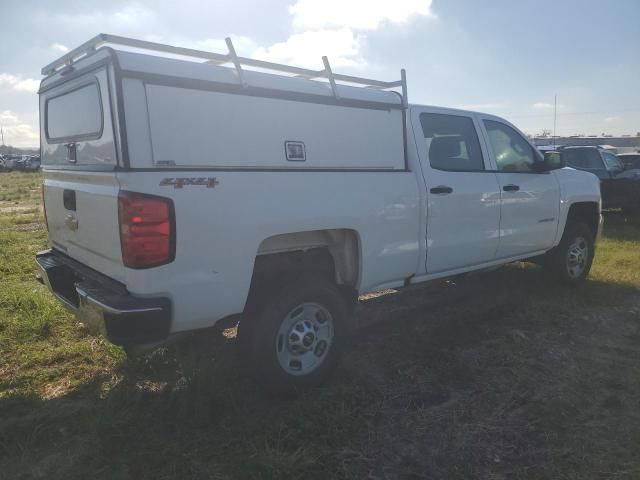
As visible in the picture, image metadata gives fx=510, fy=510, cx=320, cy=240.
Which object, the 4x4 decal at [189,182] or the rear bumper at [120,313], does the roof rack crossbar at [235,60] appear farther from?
the rear bumper at [120,313]

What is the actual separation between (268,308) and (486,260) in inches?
102

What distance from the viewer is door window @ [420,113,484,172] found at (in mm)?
4438

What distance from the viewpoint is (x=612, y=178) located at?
38.0 ft

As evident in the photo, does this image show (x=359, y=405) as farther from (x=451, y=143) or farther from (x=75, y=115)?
(x=75, y=115)

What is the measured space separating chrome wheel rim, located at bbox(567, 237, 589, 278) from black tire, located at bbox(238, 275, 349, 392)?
375cm

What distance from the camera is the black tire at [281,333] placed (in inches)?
130

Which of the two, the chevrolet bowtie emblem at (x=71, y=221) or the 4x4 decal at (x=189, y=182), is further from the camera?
the chevrolet bowtie emblem at (x=71, y=221)

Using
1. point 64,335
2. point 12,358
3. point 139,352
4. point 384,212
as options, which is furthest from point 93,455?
point 384,212

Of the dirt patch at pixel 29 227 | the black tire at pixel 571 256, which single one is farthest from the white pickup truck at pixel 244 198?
the dirt patch at pixel 29 227

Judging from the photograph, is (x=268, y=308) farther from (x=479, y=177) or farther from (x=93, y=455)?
(x=479, y=177)

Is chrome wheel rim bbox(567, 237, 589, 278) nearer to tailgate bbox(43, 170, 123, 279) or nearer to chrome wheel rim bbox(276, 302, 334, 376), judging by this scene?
chrome wheel rim bbox(276, 302, 334, 376)

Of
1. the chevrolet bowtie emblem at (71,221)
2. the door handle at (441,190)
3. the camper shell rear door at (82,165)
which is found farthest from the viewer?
the door handle at (441,190)

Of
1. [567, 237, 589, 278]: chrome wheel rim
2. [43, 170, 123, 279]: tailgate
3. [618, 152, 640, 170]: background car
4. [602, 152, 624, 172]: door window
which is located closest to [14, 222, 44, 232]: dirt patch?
[43, 170, 123, 279]: tailgate

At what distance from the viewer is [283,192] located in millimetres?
3266
